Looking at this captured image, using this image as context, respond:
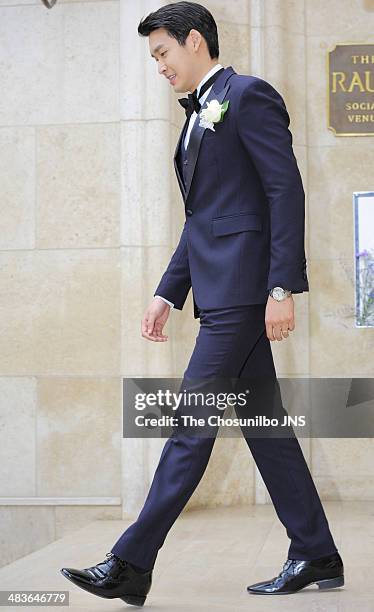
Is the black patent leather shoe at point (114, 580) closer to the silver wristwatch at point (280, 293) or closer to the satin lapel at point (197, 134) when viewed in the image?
the silver wristwatch at point (280, 293)

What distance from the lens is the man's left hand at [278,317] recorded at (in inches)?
123

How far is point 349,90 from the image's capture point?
5777 mm

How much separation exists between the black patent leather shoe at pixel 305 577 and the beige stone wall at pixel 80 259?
73.9 inches

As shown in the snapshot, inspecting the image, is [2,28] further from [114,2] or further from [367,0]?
[367,0]

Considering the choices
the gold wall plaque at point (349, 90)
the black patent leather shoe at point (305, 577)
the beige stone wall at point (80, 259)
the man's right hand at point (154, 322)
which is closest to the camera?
the black patent leather shoe at point (305, 577)

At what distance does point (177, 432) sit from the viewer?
321 cm

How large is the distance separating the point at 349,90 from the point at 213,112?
8.84 feet

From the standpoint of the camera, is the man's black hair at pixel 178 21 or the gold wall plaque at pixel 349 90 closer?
the man's black hair at pixel 178 21

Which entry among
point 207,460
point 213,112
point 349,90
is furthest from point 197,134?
point 349,90

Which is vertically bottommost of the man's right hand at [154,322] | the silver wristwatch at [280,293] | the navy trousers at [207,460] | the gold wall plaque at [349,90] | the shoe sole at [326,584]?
the shoe sole at [326,584]

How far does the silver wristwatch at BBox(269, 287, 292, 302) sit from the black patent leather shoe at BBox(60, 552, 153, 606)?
2.79 ft

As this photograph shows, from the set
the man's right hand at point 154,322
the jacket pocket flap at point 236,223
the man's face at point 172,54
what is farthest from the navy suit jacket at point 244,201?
the man's right hand at point 154,322

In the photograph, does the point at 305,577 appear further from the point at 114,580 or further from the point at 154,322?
the point at 154,322

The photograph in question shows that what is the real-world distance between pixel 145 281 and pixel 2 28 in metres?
1.44
